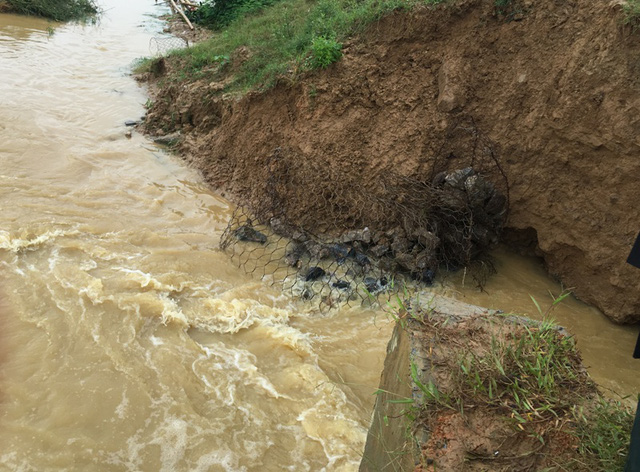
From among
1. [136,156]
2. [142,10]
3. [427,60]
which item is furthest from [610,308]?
[142,10]

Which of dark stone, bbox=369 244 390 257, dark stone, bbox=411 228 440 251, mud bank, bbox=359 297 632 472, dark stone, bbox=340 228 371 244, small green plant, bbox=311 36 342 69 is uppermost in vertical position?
small green plant, bbox=311 36 342 69

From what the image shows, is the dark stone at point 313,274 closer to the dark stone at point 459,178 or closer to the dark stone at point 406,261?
the dark stone at point 406,261

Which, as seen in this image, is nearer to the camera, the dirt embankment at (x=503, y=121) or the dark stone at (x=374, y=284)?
the dirt embankment at (x=503, y=121)

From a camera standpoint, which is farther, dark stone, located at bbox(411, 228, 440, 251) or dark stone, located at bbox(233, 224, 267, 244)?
dark stone, located at bbox(233, 224, 267, 244)

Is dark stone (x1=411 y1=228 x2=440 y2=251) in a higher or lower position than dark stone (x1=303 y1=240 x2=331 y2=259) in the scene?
higher

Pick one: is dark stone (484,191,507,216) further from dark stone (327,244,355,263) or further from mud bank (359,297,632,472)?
mud bank (359,297,632,472)

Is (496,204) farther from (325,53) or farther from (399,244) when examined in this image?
(325,53)

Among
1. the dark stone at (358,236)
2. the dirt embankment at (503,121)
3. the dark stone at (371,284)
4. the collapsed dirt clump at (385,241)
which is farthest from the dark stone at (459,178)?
the dark stone at (371,284)

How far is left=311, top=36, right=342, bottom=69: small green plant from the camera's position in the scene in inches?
246

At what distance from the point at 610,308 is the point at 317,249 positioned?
3055 mm

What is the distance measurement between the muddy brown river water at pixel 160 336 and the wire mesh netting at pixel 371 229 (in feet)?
0.94

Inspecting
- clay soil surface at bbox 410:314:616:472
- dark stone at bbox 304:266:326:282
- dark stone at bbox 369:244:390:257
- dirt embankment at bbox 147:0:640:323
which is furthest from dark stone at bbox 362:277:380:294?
clay soil surface at bbox 410:314:616:472

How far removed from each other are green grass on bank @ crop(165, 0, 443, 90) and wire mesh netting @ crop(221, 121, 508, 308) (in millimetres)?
1438

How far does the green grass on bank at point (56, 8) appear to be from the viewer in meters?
14.5
